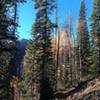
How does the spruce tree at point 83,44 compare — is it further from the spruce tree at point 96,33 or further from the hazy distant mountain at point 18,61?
the hazy distant mountain at point 18,61

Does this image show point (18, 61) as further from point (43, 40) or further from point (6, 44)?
point (6, 44)

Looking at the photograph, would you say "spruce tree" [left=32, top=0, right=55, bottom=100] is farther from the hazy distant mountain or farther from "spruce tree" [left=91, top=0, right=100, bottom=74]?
"spruce tree" [left=91, top=0, right=100, bottom=74]

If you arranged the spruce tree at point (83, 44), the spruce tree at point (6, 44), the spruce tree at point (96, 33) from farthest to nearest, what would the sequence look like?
1. the spruce tree at point (83, 44)
2. the spruce tree at point (96, 33)
3. the spruce tree at point (6, 44)

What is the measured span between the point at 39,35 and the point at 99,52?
38.8 feet

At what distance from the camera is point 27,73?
164ft

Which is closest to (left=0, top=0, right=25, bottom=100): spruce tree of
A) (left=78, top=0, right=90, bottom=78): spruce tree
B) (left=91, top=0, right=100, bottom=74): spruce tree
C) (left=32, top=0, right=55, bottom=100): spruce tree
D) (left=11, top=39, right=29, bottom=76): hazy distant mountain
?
(left=11, top=39, right=29, bottom=76): hazy distant mountain

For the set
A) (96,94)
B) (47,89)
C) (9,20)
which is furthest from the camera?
(47,89)

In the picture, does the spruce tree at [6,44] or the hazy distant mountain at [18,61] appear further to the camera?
the hazy distant mountain at [18,61]

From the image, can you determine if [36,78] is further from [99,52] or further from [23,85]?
[99,52]

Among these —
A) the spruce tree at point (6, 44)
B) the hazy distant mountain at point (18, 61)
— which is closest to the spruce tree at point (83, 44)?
the hazy distant mountain at point (18, 61)

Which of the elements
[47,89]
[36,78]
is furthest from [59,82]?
[47,89]

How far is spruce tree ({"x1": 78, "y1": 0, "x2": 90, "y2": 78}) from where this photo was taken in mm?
64000

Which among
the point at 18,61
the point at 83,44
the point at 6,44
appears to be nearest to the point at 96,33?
the point at 83,44

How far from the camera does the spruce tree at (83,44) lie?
2520 inches
